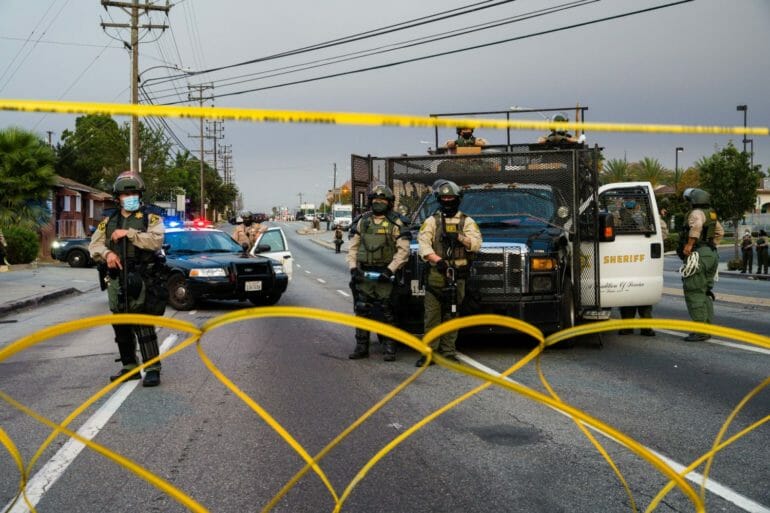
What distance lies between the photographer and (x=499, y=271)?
890 centimetres

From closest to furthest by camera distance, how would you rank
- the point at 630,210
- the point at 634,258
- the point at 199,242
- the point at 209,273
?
the point at 634,258 < the point at 630,210 < the point at 209,273 < the point at 199,242

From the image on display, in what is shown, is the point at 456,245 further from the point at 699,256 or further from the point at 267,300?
the point at 267,300

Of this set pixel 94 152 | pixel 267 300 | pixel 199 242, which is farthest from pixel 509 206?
pixel 94 152

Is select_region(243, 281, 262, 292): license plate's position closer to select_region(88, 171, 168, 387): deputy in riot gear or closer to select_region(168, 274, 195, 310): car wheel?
select_region(168, 274, 195, 310): car wheel

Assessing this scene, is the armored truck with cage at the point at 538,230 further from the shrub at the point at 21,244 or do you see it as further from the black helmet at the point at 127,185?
the shrub at the point at 21,244

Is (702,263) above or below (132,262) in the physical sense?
below

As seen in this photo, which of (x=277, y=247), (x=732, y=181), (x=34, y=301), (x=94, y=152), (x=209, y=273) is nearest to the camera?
(x=209, y=273)

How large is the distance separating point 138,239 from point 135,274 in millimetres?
344

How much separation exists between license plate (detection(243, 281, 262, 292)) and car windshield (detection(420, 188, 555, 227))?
5.93 meters

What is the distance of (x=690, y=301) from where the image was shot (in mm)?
10508

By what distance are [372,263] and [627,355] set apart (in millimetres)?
3227

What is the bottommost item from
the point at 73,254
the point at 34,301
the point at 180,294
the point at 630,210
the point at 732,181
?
the point at 34,301

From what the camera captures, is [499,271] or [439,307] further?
[499,271]

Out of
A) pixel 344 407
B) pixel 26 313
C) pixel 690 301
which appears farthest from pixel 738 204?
pixel 344 407
